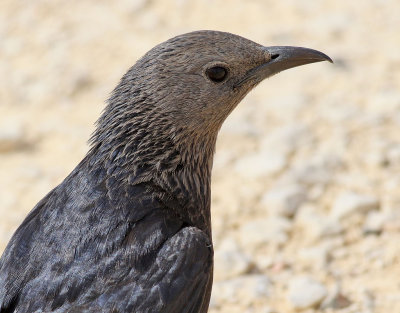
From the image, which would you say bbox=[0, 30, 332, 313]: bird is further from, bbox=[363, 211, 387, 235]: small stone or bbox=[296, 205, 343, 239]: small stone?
bbox=[363, 211, 387, 235]: small stone

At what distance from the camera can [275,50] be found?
18.4ft

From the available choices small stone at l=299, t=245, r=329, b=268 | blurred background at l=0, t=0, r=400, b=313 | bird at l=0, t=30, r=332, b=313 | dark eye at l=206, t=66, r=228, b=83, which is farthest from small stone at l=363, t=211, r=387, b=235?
dark eye at l=206, t=66, r=228, b=83

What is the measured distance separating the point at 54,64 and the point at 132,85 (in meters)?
3.73

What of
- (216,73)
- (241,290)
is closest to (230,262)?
(241,290)

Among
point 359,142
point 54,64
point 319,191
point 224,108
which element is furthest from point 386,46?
point 224,108

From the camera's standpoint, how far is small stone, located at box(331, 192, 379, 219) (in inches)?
272

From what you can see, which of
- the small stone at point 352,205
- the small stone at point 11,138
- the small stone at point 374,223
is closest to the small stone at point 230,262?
the small stone at point 352,205

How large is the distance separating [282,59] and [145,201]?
1294 mm

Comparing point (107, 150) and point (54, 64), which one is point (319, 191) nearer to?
point (107, 150)

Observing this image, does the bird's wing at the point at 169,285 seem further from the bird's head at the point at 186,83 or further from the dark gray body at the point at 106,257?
the bird's head at the point at 186,83

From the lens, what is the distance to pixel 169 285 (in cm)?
479

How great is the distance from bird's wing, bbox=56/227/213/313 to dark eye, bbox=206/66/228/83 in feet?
3.22

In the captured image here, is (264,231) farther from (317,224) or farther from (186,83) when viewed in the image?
(186,83)

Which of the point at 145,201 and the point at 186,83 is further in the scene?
the point at 186,83
